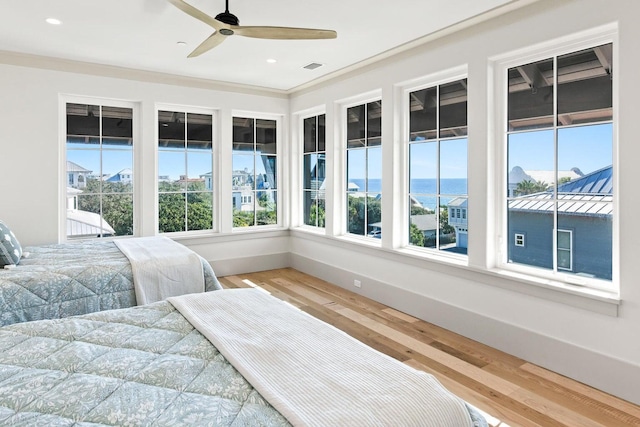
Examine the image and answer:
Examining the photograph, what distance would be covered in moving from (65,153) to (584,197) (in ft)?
16.1

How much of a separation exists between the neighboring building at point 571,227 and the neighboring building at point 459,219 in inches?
15.5

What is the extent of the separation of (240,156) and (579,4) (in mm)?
4057

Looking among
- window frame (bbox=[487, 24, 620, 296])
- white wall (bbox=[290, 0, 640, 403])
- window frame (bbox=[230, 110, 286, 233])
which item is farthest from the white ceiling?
window frame (bbox=[230, 110, 286, 233])

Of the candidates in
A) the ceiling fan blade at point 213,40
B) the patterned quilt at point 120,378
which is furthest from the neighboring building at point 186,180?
the patterned quilt at point 120,378

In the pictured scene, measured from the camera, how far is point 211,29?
3.39 meters

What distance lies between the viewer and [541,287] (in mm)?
2789

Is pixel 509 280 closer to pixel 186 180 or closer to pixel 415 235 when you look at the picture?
pixel 415 235

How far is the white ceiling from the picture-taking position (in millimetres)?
2896

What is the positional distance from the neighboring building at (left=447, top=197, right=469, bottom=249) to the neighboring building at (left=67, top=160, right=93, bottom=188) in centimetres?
394

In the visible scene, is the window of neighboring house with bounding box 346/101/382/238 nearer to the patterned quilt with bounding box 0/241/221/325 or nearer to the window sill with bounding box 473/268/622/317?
the window sill with bounding box 473/268/622/317

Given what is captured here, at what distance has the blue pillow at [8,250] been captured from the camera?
9.41ft

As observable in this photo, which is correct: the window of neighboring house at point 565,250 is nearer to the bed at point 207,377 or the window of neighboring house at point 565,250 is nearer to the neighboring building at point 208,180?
the bed at point 207,377

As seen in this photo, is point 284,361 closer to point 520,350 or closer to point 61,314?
point 61,314

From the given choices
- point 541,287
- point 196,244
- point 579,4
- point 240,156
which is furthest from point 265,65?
point 541,287
